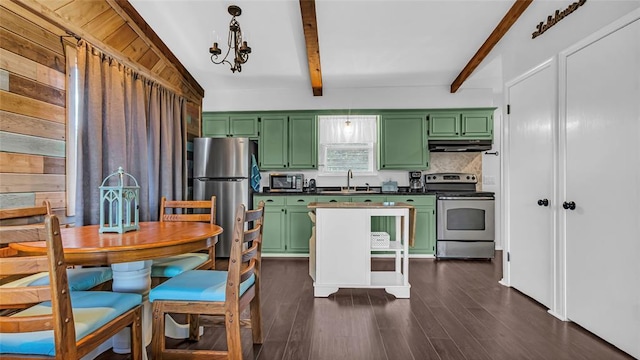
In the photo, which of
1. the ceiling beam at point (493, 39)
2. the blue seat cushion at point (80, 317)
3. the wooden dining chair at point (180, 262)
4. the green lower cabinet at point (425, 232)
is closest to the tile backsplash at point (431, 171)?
the green lower cabinet at point (425, 232)

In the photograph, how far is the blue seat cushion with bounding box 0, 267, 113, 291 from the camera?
1.73 meters

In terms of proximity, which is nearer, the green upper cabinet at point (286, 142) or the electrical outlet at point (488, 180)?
the green upper cabinet at point (286, 142)

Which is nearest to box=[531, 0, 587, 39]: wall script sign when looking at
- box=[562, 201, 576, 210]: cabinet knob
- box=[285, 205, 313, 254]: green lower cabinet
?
box=[562, 201, 576, 210]: cabinet knob

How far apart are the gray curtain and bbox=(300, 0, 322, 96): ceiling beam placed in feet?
6.18

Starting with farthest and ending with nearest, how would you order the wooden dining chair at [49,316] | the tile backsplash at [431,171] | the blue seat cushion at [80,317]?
the tile backsplash at [431,171]
the blue seat cushion at [80,317]
the wooden dining chair at [49,316]

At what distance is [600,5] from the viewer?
6.96ft

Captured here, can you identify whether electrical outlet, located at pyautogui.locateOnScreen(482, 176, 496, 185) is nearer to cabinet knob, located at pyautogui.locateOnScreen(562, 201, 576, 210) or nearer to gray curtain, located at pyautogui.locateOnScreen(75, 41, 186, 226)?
cabinet knob, located at pyautogui.locateOnScreen(562, 201, 576, 210)

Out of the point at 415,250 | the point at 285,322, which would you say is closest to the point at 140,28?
the point at 285,322

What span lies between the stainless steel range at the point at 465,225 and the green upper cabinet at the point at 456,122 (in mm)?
926

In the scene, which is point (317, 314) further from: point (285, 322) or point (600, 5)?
point (600, 5)

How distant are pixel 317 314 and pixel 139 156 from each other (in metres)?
2.50

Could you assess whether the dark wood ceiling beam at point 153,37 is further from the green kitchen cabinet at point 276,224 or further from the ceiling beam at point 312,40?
the green kitchen cabinet at point 276,224

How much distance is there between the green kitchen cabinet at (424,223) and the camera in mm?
4305

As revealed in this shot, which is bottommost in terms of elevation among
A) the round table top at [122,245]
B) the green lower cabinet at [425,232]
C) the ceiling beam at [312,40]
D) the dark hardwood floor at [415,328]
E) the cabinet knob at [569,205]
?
the dark hardwood floor at [415,328]
